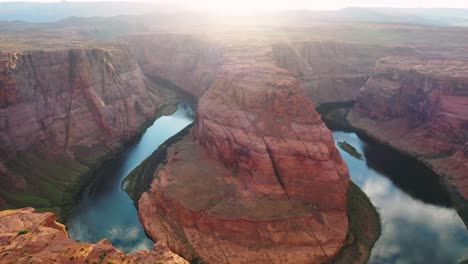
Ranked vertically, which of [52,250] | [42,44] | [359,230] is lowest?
[359,230]

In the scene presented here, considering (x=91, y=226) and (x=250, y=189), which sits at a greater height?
(x=250, y=189)

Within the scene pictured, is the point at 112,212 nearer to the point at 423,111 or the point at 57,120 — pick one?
the point at 57,120

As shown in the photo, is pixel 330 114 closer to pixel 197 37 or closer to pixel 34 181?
pixel 197 37

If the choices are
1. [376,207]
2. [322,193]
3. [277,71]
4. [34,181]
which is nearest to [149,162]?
[34,181]

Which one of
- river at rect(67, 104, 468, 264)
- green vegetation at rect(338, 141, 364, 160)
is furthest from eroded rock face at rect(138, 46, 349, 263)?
green vegetation at rect(338, 141, 364, 160)

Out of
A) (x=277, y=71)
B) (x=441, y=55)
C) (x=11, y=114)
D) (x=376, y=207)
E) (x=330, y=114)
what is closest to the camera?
(x=376, y=207)

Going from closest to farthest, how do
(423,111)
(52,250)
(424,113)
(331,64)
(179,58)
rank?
(52,250) → (424,113) → (423,111) → (331,64) → (179,58)

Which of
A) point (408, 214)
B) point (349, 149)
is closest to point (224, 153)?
point (408, 214)

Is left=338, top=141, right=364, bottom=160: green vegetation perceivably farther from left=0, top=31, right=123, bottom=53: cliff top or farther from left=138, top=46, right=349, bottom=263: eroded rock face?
left=0, top=31, right=123, bottom=53: cliff top
